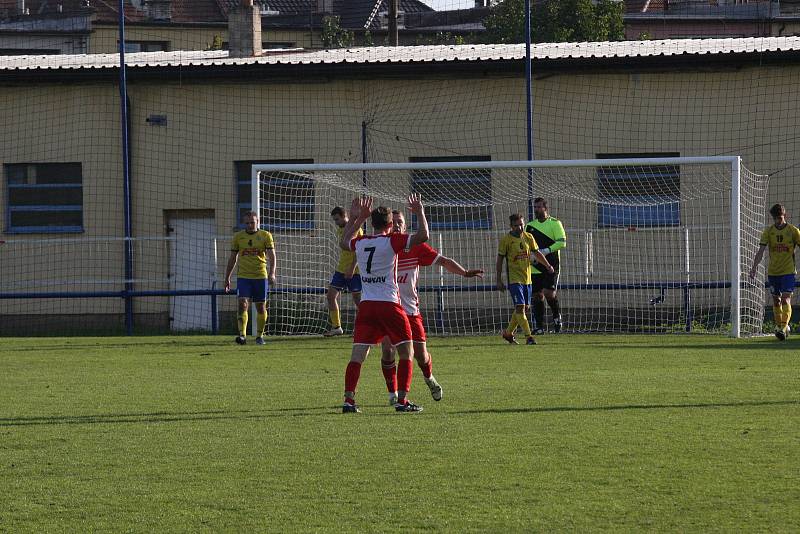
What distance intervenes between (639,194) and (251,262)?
8005mm

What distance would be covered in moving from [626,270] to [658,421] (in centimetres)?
1298

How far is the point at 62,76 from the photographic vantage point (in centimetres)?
2444

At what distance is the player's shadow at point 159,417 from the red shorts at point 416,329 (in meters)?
0.94

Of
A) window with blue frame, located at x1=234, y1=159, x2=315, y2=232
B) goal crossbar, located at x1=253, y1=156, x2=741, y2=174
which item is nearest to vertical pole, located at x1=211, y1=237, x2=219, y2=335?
window with blue frame, located at x1=234, y1=159, x2=315, y2=232

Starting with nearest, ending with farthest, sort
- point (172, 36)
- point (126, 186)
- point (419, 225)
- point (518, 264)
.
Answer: point (419, 225) < point (518, 264) < point (126, 186) < point (172, 36)

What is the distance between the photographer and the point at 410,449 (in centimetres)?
812

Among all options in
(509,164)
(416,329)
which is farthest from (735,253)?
(416,329)

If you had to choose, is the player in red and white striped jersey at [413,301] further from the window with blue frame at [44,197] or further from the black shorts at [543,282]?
the window with blue frame at [44,197]

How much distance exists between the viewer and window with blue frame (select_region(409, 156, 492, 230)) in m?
22.4

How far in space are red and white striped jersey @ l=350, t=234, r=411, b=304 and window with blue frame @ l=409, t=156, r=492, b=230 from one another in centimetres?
1251

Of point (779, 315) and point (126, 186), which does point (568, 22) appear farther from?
point (779, 315)

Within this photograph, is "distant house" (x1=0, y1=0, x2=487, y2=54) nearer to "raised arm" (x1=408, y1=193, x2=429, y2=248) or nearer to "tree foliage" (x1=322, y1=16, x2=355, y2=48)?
"tree foliage" (x1=322, y1=16, x2=355, y2=48)

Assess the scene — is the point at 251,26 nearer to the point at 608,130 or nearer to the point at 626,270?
the point at 608,130

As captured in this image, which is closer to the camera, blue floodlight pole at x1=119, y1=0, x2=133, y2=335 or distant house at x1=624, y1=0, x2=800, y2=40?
blue floodlight pole at x1=119, y1=0, x2=133, y2=335
